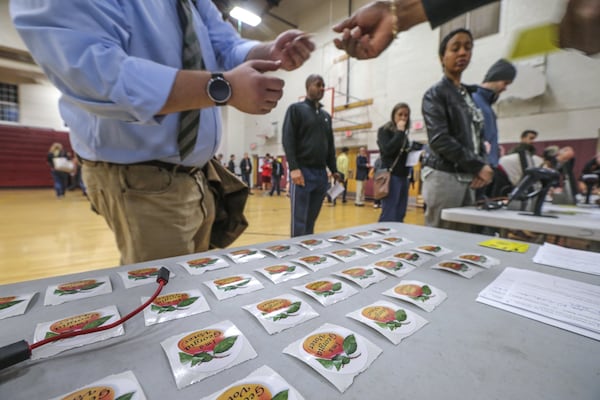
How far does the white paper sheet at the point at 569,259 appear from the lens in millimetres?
505

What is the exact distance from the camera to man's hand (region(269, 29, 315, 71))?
2.16 feet

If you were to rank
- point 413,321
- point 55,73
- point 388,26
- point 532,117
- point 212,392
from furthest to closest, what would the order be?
1. point 532,117
2. point 388,26
3. point 55,73
4. point 413,321
5. point 212,392

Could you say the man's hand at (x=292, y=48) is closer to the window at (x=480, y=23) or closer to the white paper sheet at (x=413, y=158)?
the white paper sheet at (x=413, y=158)

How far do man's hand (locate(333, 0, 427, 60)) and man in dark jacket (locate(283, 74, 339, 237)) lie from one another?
2.87 feet

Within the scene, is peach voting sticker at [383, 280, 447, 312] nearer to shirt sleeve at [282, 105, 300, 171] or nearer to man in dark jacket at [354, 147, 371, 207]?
shirt sleeve at [282, 105, 300, 171]

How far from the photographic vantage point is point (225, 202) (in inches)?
35.0

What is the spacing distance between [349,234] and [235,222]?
0.38 metres

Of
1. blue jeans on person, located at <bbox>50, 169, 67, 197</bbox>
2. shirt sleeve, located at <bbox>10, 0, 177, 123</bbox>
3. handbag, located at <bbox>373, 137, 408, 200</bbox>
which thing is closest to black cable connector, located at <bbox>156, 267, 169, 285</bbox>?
shirt sleeve, located at <bbox>10, 0, 177, 123</bbox>

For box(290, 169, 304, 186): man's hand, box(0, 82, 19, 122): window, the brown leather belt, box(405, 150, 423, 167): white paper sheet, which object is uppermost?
box(0, 82, 19, 122): window

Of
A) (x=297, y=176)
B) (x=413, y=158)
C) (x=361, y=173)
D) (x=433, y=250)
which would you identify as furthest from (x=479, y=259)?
(x=361, y=173)

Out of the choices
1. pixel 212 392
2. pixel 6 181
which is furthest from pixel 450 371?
pixel 6 181

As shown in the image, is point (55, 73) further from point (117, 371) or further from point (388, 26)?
point (388, 26)

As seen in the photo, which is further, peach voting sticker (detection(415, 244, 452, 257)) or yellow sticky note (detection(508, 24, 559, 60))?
peach voting sticker (detection(415, 244, 452, 257))

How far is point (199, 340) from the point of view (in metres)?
0.27
